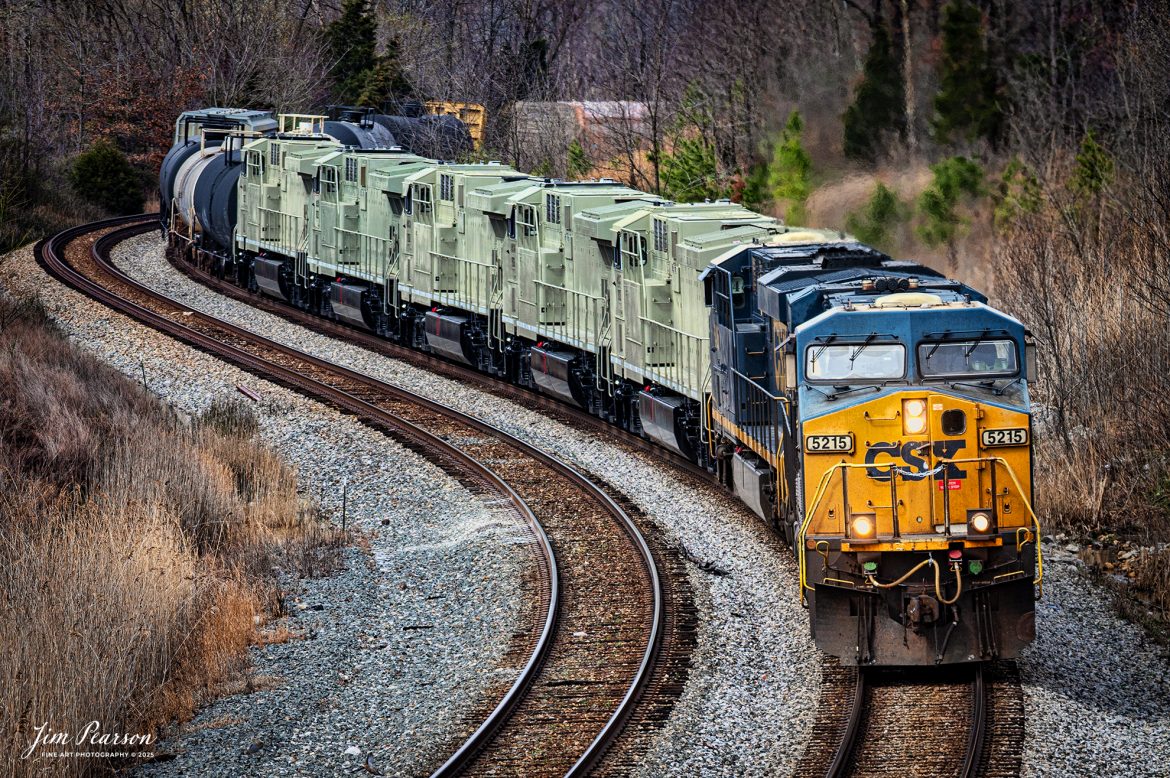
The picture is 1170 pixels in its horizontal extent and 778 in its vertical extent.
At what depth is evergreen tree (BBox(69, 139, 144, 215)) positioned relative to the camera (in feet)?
159

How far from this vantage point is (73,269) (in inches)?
1363

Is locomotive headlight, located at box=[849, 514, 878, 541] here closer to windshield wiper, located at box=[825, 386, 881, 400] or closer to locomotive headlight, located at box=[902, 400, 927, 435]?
locomotive headlight, located at box=[902, 400, 927, 435]

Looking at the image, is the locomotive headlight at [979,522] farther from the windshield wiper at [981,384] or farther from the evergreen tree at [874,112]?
the evergreen tree at [874,112]

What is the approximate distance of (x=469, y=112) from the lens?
5219 centimetres

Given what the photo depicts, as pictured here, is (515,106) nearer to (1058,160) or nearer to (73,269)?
(73,269)

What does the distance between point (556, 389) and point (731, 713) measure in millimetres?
12532

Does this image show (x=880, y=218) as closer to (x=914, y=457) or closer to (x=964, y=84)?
(x=964, y=84)

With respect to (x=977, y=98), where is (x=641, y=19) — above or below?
above

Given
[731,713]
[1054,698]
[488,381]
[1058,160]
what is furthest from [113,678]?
[1058,160]

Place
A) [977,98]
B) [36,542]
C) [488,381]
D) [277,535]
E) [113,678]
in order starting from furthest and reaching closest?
[977,98], [488,381], [277,535], [36,542], [113,678]

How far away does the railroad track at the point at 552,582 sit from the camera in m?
10.6

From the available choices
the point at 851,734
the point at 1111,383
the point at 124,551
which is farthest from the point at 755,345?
the point at 124,551

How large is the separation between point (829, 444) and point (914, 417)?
0.71 metres

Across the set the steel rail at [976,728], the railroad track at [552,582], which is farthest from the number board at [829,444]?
the railroad track at [552,582]
